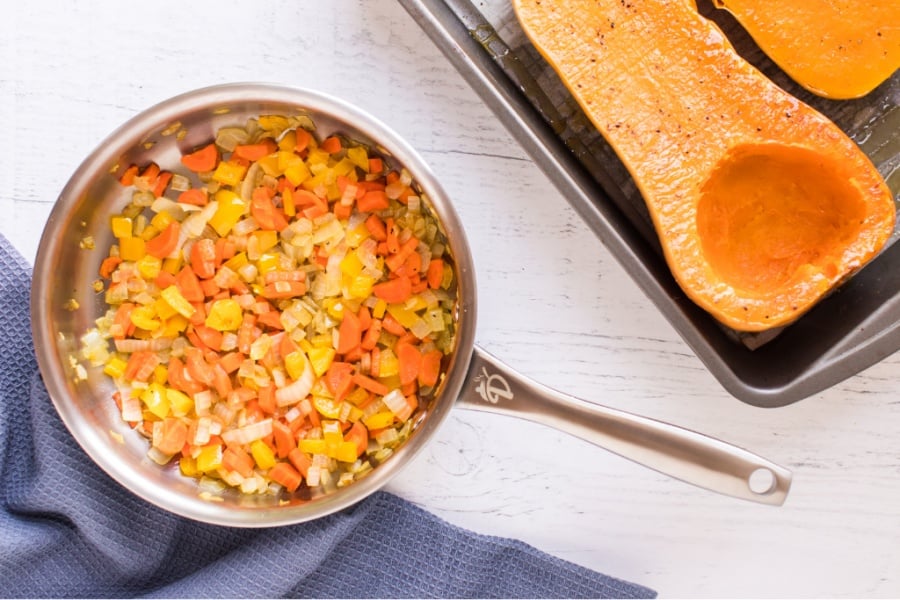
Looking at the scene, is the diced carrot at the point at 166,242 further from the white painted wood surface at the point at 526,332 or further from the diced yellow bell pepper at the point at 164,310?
the white painted wood surface at the point at 526,332

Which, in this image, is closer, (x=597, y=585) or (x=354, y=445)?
(x=354, y=445)

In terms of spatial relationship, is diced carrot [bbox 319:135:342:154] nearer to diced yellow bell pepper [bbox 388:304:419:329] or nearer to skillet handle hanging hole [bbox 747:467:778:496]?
diced yellow bell pepper [bbox 388:304:419:329]

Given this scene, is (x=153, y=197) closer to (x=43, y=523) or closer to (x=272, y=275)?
(x=272, y=275)

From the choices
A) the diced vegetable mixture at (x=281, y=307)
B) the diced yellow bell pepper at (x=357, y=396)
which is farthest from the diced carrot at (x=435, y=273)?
the diced yellow bell pepper at (x=357, y=396)

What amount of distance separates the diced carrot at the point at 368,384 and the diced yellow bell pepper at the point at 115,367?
0.40m

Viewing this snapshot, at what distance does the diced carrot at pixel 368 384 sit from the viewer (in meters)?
1.39

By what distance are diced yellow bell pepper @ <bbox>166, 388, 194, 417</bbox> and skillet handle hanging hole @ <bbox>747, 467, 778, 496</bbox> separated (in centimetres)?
90

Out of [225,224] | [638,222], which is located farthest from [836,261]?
[225,224]

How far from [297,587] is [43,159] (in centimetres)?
89

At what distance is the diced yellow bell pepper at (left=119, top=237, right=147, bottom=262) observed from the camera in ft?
4.63

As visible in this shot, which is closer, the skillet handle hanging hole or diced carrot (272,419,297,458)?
the skillet handle hanging hole

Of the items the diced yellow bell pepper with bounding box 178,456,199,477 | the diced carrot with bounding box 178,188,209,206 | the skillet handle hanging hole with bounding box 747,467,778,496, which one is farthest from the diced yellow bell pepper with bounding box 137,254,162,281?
the skillet handle hanging hole with bounding box 747,467,778,496

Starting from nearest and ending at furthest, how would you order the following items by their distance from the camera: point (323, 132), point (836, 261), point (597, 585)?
point (836, 261) → point (323, 132) → point (597, 585)

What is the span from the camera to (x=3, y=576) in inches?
56.7
